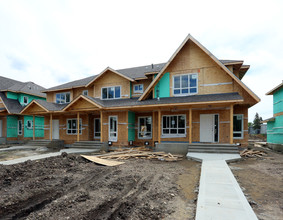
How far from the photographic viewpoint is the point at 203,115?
44.6 ft

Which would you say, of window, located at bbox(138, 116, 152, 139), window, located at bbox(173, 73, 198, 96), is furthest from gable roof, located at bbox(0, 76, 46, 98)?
window, located at bbox(173, 73, 198, 96)

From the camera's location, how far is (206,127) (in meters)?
13.5

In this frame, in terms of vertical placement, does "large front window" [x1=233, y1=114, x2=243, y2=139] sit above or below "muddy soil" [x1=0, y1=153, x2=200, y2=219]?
above

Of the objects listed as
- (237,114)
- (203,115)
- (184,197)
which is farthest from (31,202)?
(237,114)

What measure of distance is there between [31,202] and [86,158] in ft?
18.0

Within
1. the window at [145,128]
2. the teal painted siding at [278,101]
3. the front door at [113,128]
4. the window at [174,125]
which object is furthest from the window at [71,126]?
the teal painted siding at [278,101]

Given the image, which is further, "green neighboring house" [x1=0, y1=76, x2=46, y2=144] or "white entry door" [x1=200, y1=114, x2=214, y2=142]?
"green neighboring house" [x1=0, y1=76, x2=46, y2=144]

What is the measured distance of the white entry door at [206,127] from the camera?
526 inches

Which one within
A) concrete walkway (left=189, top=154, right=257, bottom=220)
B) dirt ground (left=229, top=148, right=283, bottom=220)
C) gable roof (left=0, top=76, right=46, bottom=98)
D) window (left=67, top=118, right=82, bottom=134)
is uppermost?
gable roof (left=0, top=76, right=46, bottom=98)

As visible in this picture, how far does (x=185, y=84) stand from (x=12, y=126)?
23.8m

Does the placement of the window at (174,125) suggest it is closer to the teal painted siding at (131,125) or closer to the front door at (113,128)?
the teal painted siding at (131,125)

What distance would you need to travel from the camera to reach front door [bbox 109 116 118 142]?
50.5ft

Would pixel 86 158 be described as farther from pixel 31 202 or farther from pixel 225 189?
pixel 225 189

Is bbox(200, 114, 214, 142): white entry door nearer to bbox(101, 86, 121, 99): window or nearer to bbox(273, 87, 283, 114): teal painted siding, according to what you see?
bbox(273, 87, 283, 114): teal painted siding
